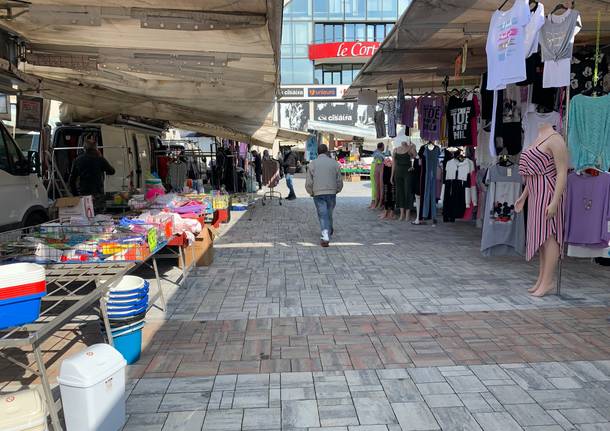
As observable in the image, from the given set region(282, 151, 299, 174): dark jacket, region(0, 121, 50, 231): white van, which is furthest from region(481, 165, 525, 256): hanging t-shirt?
region(282, 151, 299, 174): dark jacket

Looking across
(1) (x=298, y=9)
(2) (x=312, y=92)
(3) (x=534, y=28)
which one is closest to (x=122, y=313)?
(3) (x=534, y=28)

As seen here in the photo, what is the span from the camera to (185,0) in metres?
4.16

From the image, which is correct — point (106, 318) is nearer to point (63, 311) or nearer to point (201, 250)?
point (63, 311)

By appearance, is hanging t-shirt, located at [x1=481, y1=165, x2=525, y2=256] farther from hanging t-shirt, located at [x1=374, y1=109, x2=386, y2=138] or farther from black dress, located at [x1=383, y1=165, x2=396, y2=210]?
hanging t-shirt, located at [x1=374, y1=109, x2=386, y2=138]

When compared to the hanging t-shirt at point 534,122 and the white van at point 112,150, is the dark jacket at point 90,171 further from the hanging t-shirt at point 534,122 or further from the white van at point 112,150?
the hanging t-shirt at point 534,122

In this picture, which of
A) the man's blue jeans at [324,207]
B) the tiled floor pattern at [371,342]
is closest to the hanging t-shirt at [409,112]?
the man's blue jeans at [324,207]

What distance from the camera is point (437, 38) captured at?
7.17 metres

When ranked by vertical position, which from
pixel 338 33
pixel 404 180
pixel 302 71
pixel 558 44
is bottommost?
pixel 404 180

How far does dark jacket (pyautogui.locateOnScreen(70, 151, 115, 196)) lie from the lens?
8.20 m

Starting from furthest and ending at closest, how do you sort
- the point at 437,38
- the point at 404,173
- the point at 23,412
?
1. the point at 404,173
2. the point at 437,38
3. the point at 23,412

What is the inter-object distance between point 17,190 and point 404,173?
726cm

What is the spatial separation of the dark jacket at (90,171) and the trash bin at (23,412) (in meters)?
6.45

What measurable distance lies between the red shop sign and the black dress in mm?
30395

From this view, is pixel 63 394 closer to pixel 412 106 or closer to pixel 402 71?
pixel 402 71
